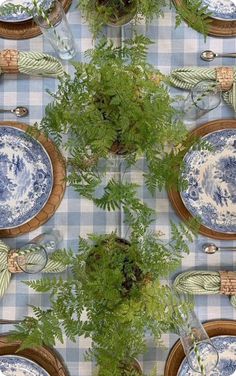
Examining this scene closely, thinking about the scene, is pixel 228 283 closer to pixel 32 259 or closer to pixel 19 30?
pixel 32 259

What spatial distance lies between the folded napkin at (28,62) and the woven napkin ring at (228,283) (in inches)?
25.1

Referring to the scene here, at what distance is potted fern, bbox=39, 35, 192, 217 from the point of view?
121 centimetres

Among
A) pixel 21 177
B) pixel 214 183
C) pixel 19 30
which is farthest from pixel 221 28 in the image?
pixel 21 177

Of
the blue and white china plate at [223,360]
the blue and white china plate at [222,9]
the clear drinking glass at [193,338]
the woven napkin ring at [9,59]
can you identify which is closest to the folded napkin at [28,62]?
the woven napkin ring at [9,59]

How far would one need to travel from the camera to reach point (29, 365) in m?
1.45

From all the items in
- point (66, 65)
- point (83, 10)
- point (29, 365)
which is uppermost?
point (83, 10)

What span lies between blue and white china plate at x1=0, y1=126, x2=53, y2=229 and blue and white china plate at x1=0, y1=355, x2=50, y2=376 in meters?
0.33

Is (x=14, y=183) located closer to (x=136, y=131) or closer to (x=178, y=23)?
(x=136, y=131)

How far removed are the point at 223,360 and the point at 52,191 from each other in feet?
1.99

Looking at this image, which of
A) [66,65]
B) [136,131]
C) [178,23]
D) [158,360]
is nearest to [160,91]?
[136,131]

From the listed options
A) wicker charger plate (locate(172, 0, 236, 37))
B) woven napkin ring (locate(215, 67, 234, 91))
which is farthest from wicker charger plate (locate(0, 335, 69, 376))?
wicker charger plate (locate(172, 0, 236, 37))

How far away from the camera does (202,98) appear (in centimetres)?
138

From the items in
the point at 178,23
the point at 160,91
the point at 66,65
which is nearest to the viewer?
the point at 160,91

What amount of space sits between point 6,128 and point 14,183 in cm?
14
